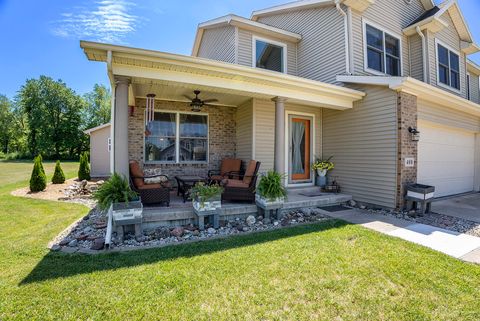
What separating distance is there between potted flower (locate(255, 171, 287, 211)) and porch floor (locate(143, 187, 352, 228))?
1.36 feet

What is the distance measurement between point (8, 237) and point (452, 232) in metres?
8.21

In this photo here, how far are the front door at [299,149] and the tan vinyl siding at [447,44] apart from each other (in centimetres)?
516

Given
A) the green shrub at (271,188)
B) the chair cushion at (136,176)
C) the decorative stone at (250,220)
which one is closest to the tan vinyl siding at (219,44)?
the green shrub at (271,188)

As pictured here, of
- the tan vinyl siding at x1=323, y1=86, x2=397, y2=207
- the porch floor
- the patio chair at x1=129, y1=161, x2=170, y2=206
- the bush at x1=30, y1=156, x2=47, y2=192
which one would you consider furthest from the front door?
the bush at x1=30, y1=156, x2=47, y2=192

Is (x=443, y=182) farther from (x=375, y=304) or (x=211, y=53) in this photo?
(x=211, y=53)

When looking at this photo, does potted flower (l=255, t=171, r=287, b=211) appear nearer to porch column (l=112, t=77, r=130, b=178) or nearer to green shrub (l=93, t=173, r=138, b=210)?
green shrub (l=93, t=173, r=138, b=210)

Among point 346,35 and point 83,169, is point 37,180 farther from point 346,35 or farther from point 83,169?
point 346,35

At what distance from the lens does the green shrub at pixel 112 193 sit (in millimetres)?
4312

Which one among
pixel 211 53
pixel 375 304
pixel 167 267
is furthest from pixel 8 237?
pixel 211 53

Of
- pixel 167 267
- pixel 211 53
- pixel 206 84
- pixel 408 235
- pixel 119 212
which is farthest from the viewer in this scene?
pixel 211 53

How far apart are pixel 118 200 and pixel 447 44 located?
13.1 metres

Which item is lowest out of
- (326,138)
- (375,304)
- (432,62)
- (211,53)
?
(375,304)

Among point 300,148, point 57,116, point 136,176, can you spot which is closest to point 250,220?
point 136,176

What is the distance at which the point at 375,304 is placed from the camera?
253 centimetres
